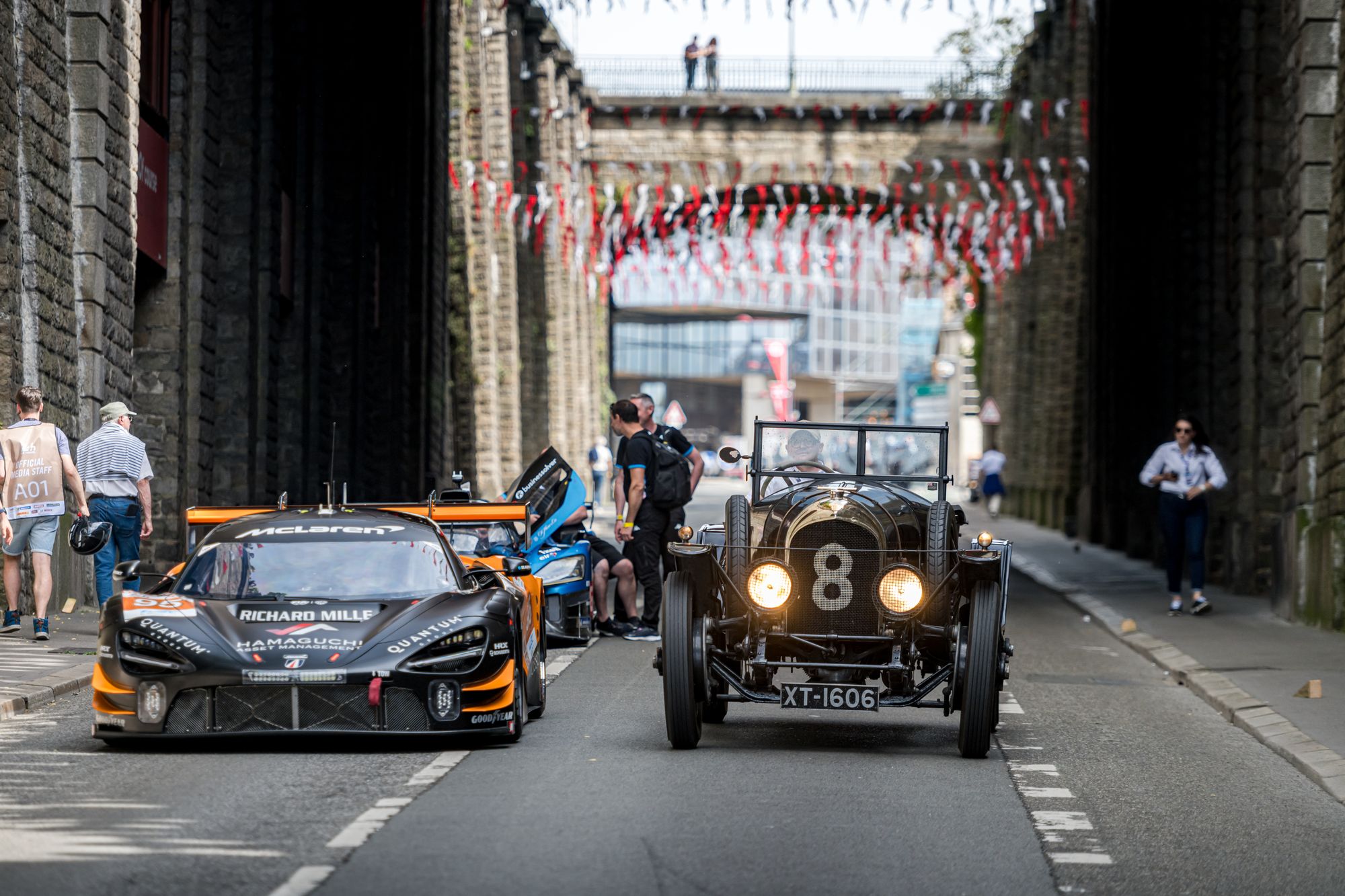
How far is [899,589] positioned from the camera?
10.3 meters

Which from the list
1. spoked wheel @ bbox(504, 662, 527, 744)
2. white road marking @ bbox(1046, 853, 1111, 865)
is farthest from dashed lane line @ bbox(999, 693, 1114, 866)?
spoked wheel @ bbox(504, 662, 527, 744)

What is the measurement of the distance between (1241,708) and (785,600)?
385cm

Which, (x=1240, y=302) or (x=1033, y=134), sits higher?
(x=1033, y=134)

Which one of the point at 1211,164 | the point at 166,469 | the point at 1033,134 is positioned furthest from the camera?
the point at 1033,134

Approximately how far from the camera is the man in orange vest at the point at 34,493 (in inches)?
583

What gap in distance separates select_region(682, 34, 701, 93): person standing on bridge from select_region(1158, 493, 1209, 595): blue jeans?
32902 mm

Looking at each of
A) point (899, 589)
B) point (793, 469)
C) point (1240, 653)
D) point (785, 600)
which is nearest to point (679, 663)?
point (785, 600)

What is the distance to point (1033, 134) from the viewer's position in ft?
158

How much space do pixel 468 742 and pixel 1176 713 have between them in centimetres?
495

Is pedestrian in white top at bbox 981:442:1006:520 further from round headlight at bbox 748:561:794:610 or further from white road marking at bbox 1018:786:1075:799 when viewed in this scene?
white road marking at bbox 1018:786:1075:799

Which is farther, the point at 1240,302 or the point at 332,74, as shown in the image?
the point at 332,74

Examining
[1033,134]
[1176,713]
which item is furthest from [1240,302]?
[1033,134]

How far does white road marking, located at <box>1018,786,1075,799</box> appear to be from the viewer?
895 cm

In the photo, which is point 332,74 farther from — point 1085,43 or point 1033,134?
point 1033,134
